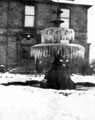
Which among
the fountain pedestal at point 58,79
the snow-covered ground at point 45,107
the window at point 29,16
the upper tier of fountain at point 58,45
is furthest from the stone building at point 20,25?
the snow-covered ground at point 45,107

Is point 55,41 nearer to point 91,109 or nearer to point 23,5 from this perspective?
point 91,109

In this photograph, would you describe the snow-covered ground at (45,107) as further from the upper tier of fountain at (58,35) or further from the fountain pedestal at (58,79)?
the upper tier of fountain at (58,35)

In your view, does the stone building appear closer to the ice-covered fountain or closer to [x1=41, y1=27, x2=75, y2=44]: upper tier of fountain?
the ice-covered fountain

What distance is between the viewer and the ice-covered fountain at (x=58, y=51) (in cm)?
930

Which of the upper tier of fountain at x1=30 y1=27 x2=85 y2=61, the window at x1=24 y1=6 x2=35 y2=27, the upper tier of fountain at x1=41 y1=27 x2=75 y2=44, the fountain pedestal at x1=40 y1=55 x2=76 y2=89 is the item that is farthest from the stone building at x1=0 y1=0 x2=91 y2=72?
the fountain pedestal at x1=40 y1=55 x2=76 y2=89

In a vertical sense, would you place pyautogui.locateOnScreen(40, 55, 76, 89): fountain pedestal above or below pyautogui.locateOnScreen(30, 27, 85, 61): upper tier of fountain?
below

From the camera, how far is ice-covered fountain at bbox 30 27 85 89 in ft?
30.5

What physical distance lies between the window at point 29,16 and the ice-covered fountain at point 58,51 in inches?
513

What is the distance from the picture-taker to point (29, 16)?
2283 centimetres

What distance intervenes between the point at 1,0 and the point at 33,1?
8.74ft

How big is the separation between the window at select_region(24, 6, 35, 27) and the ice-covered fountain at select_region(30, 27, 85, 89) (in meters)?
13.0

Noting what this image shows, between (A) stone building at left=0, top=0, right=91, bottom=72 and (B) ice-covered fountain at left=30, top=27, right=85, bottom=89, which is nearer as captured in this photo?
(B) ice-covered fountain at left=30, top=27, right=85, bottom=89

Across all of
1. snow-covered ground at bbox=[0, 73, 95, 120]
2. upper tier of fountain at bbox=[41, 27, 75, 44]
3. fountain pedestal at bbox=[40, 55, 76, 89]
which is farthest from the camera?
upper tier of fountain at bbox=[41, 27, 75, 44]

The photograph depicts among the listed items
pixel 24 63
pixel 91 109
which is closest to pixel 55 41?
pixel 91 109
